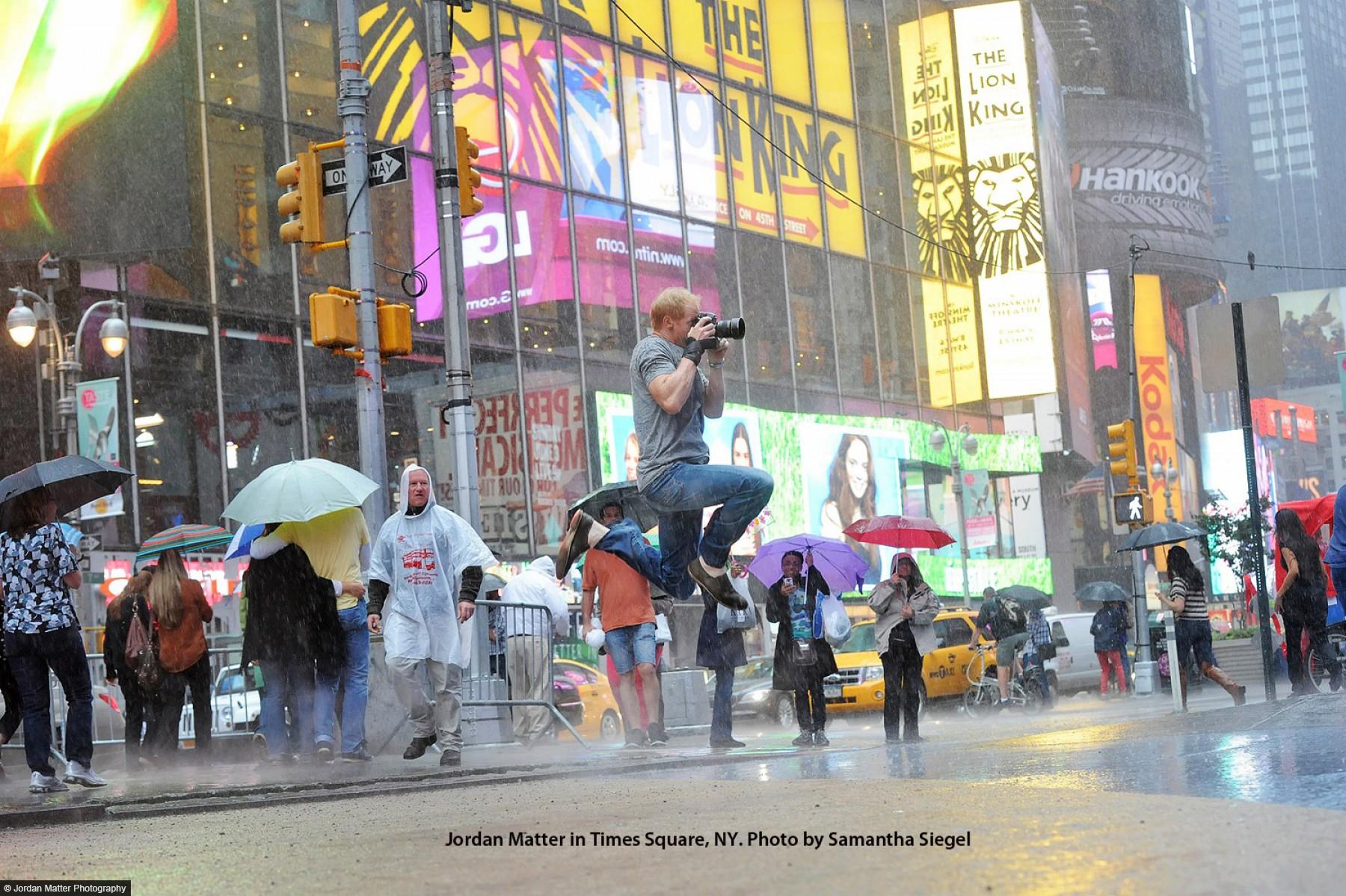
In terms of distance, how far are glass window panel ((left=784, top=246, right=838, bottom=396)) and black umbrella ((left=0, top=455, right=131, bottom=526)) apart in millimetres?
33447

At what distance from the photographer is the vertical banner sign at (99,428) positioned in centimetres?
2219

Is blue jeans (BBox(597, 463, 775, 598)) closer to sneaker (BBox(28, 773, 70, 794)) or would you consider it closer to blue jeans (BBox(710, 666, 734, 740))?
sneaker (BBox(28, 773, 70, 794))

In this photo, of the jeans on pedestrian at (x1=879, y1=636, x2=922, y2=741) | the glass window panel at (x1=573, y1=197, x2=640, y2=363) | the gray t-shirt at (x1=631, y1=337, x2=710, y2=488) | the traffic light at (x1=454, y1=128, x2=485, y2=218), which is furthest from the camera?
the glass window panel at (x1=573, y1=197, x2=640, y2=363)

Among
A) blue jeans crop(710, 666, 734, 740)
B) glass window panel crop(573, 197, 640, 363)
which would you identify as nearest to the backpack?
blue jeans crop(710, 666, 734, 740)

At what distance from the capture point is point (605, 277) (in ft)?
124

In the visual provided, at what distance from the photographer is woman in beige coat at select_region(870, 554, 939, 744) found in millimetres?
13875

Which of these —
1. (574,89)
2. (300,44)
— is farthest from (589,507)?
(574,89)

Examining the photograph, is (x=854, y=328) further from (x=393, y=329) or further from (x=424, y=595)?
(x=424, y=595)

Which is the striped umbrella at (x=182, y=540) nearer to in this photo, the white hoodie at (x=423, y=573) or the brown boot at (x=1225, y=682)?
the white hoodie at (x=423, y=573)

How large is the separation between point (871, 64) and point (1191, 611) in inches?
1419

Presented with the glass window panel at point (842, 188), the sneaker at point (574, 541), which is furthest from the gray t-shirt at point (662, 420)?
the glass window panel at point (842, 188)

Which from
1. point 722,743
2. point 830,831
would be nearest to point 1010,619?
point 722,743

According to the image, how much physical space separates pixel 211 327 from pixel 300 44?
5978 mm

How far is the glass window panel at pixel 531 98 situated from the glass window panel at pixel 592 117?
0.47 metres
